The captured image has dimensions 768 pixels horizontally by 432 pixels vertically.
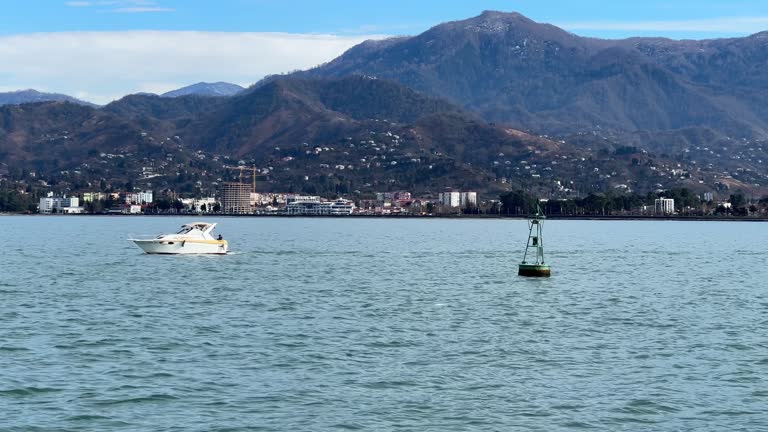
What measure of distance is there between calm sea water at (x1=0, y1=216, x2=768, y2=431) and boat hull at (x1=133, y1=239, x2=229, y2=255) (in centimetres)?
2458

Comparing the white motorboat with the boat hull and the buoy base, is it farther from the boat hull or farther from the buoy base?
the buoy base

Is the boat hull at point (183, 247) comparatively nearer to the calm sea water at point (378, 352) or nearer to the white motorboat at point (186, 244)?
the white motorboat at point (186, 244)

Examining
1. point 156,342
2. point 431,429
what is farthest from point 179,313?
point 431,429

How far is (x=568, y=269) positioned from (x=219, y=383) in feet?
203

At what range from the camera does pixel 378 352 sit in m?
43.0

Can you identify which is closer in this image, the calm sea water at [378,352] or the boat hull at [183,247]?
the calm sea water at [378,352]

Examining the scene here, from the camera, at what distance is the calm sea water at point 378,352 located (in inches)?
1277

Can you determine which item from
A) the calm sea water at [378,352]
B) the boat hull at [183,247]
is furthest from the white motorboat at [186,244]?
the calm sea water at [378,352]

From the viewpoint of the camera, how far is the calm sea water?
106ft

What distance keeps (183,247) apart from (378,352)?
68.3 m

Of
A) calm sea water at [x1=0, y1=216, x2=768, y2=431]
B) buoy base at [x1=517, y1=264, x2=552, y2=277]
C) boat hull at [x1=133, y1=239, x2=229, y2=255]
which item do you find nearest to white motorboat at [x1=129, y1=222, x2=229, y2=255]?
boat hull at [x1=133, y1=239, x2=229, y2=255]

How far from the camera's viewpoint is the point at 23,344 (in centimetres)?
4425

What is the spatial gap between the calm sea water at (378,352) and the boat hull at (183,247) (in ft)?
80.6

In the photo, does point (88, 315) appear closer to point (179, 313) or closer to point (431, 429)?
point (179, 313)
